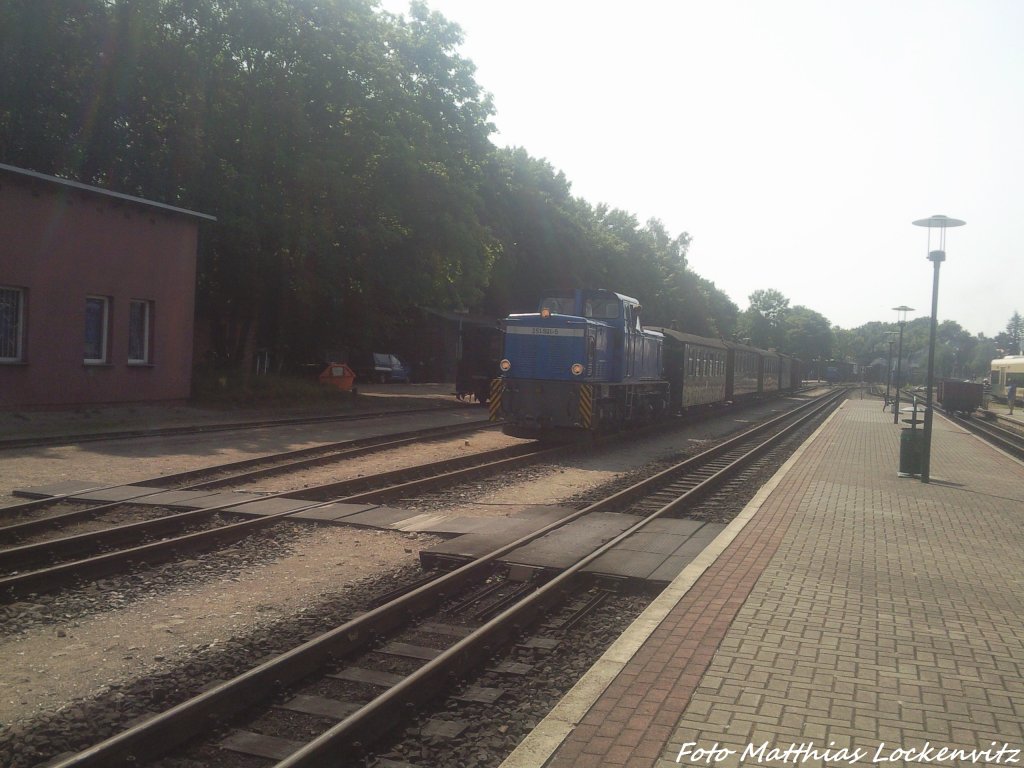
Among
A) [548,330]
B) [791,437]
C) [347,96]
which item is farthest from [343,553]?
[347,96]

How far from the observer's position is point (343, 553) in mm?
8852

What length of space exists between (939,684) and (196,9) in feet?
96.3

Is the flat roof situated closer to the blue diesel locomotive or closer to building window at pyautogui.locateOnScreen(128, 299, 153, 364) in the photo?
building window at pyautogui.locateOnScreen(128, 299, 153, 364)

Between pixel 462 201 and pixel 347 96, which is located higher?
pixel 347 96

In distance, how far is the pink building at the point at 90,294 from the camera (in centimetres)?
1984

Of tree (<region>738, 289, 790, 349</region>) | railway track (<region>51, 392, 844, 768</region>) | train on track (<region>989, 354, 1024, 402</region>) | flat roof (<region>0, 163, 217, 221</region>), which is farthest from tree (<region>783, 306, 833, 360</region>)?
railway track (<region>51, 392, 844, 768</region>)

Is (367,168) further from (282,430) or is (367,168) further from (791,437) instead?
(791,437)

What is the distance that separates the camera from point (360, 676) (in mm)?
5469

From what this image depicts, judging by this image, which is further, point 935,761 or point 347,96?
point 347,96

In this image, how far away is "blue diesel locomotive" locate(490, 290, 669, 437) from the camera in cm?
1934

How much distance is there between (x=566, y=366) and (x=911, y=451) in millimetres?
7109

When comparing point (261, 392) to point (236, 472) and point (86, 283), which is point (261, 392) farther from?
point (236, 472)

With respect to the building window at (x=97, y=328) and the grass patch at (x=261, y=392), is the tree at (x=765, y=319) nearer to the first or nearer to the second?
the grass patch at (x=261, y=392)

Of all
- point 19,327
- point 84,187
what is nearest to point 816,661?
point 19,327
